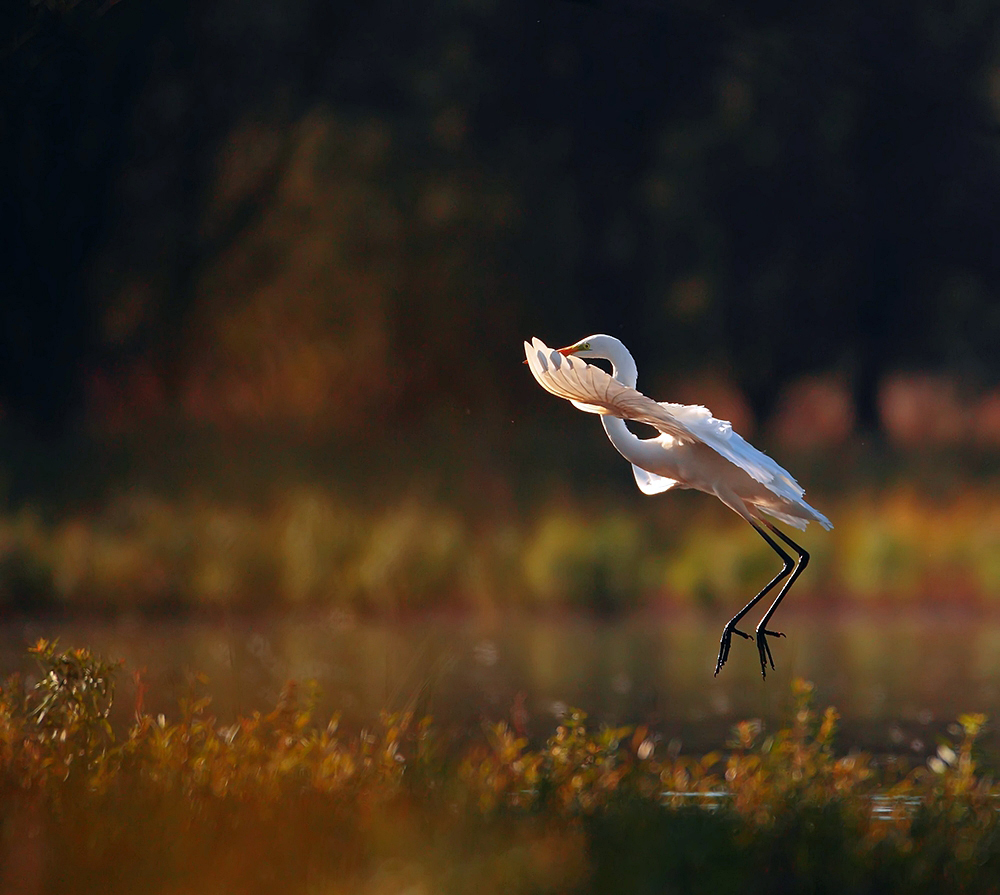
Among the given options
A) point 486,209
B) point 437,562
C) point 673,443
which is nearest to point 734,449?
point 673,443

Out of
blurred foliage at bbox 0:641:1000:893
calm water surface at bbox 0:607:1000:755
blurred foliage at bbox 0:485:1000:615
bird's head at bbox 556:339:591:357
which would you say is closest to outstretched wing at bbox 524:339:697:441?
bird's head at bbox 556:339:591:357

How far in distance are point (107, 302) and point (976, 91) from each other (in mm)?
9971

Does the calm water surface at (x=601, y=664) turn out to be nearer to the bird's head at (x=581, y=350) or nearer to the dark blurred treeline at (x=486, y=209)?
the bird's head at (x=581, y=350)

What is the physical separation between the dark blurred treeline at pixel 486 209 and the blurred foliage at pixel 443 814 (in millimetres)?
11189

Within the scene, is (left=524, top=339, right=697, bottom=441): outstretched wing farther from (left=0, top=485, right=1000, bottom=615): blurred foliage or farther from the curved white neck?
(left=0, top=485, right=1000, bottom=615): blurred foliage

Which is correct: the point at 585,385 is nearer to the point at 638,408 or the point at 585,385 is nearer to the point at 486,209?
the point at 638,408

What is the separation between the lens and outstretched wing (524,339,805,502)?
5.15 metres

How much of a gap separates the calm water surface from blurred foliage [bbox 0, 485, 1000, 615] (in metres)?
0.25

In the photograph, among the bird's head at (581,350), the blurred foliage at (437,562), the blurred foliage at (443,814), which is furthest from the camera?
the blurred foliage at (437,562)

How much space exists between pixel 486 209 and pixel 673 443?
419 inches

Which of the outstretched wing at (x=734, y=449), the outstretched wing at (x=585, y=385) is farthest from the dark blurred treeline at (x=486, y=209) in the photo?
the outstretched wing at (x=585, y=385)

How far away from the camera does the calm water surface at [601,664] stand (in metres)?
8.77

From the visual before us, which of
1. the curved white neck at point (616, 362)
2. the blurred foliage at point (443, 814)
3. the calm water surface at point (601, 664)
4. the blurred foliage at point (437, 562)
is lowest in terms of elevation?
the blurred foliage at point (443, 814)

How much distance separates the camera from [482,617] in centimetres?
1288
